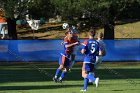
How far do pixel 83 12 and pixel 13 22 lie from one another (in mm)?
10728

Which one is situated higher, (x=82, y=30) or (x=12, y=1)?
(x=12, y=1)

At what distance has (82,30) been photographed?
228 ft

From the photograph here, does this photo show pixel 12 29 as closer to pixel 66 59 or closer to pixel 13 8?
pixel 13 8

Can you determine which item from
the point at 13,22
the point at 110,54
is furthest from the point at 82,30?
the point at 110,54

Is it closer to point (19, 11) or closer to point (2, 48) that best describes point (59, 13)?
point (19, 11)

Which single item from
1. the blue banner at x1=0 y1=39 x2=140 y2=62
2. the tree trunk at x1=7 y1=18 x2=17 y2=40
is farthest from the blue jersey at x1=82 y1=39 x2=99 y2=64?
the tree trunk at x1=7 y1=18 x2=17 y2=40

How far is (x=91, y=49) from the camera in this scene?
59.0 ft

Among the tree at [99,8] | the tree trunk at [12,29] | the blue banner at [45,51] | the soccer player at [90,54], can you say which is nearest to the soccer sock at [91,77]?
the soccer player at [90,54]

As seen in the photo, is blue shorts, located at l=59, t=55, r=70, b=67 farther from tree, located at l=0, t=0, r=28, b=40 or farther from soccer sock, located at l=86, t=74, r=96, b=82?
tree, located at l=0, t=0, r=28, b=40

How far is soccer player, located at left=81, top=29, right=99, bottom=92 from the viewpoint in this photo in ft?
58.3

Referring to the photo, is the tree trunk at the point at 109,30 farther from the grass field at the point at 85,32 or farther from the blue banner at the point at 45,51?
the blue banner at the point at 45,51

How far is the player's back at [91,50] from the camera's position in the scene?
704 inches

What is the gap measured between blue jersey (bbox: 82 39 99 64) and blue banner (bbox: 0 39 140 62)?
23496 millimetres

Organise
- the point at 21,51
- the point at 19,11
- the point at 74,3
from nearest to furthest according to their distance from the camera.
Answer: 1. the point at 21,51
2. the point at 74,3
3. the point at 19,11
